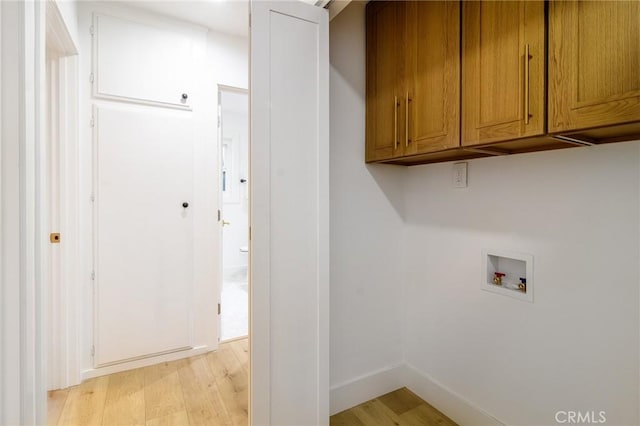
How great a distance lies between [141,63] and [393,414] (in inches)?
113

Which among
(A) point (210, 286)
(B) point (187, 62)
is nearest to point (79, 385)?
(A) point (210, 286)

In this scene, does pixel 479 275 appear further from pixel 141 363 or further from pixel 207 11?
pixel 207 11

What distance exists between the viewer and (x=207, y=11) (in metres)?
2.23

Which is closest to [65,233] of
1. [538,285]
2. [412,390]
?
[412,390]

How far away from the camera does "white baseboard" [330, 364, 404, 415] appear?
1.80 m

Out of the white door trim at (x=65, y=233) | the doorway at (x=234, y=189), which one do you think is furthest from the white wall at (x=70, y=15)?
the doorway at (x=234, y=189)

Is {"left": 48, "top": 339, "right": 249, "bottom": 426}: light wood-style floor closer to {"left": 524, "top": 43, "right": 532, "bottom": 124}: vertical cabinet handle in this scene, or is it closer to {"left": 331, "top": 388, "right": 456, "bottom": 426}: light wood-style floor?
{"left": 331, "top": 388, "right": 456, "bottom": 426}: light wood-style floor

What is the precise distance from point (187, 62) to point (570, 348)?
2911 millimetres

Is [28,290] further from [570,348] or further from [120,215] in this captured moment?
[570,348]

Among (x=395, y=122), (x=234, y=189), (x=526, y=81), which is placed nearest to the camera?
(x=526, y=81)

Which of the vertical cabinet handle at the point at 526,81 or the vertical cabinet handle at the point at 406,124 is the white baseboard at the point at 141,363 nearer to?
the vertical cabinet handle at the point at 406,124

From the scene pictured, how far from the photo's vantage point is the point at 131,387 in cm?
202

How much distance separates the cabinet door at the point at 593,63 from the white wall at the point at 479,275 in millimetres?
318

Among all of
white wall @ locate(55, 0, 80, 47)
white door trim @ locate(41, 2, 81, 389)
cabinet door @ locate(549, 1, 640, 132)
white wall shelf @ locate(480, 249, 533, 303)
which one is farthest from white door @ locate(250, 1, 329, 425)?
white door trim @ locate(41, 2, 81, 389)
